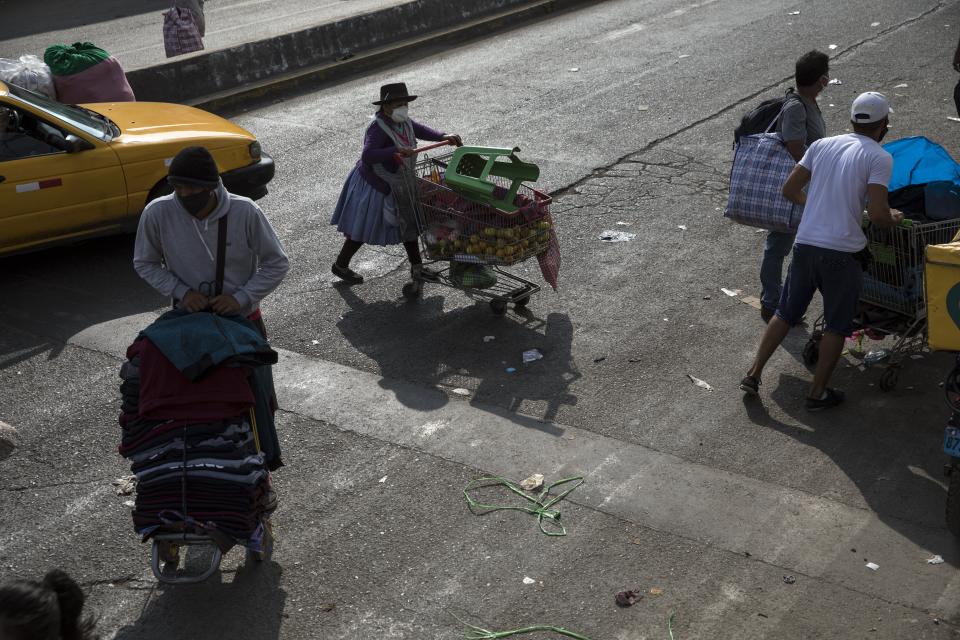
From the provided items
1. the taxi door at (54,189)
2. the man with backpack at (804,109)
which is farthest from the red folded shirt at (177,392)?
the taxi door at (54,189)

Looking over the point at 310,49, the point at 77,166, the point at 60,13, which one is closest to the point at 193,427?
the point at 77,166

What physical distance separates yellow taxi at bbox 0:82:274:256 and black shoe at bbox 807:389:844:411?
570 centimetres

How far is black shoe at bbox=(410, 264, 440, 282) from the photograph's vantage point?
26.5 feet

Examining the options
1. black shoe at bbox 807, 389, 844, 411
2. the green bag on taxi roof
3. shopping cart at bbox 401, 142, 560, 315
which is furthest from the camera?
the green bag on taxi roof

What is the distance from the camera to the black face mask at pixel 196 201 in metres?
4.95

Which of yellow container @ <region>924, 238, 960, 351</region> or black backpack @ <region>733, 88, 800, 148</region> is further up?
black backpack @ <region>733, 88, 800, 148</region>

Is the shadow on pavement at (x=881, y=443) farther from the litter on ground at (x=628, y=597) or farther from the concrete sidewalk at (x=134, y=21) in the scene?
the concrete sidewalk at (x=134, y=21)

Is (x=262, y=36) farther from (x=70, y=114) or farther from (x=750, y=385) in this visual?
(x=750, y=385)

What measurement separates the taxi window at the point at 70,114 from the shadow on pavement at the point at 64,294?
1.07 metres

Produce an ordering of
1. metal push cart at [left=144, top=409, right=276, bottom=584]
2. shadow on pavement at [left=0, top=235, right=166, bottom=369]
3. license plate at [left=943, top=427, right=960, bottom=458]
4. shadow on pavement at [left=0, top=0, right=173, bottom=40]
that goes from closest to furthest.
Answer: metal push cart at [left=144, top=409, right=276, bottom=584]
license plate at [left=943, top=427, right=960, bottom=458]
shadow on pavement at [left=0, top=235, right=166, bottom=369]
shadow on pavement at [left=0, top=0, right=173, bottom=40]

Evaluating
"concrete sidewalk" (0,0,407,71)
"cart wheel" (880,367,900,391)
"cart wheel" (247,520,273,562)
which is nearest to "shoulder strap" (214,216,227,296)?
"cart wheel" (247,520,273,562)

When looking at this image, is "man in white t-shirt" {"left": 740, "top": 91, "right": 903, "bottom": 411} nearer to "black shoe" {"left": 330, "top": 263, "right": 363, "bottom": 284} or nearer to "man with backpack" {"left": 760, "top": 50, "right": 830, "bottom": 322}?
"man with backpack" {"left": 760, "top": 50, "right": 830, "bottom": 322}

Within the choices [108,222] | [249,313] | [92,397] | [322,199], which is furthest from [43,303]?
[249,313]

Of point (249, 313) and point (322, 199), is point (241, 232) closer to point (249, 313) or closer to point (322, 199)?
point (249, 313)
